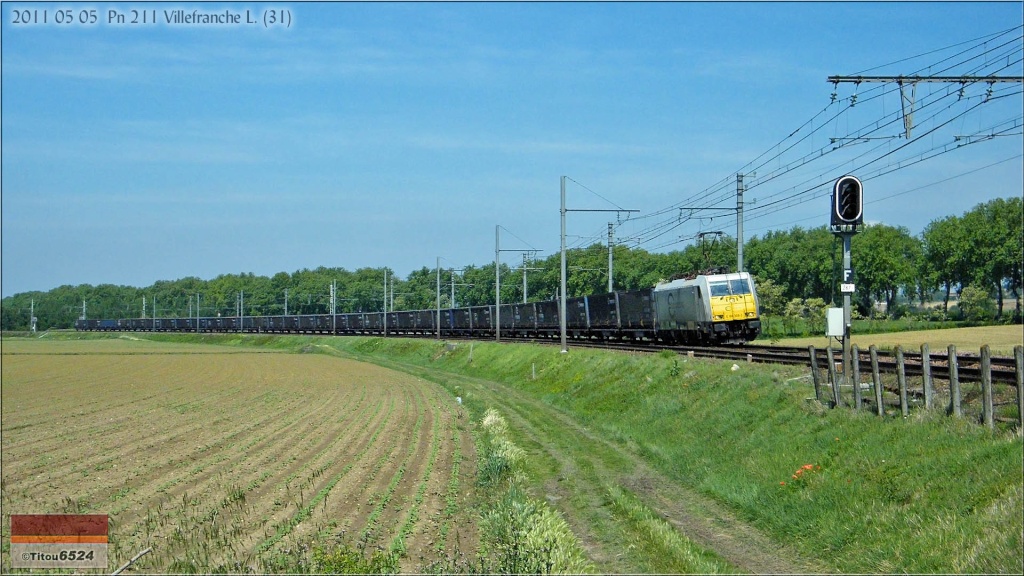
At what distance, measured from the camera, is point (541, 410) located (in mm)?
33031

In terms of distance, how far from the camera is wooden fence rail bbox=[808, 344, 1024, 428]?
44.3 ft

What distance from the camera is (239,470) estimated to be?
18469 mm

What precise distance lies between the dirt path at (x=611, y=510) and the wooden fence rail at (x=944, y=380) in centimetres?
351

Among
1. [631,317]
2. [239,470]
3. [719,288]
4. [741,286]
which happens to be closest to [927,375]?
[239,470]

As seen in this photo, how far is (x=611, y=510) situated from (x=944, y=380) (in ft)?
22.8

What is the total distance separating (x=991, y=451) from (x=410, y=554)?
7.79 m

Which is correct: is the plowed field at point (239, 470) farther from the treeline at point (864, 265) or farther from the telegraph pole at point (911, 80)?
the treeline at point (864, 265)

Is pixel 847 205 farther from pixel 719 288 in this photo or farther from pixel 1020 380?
pixel 719 288

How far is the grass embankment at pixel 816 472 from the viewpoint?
1139 cm

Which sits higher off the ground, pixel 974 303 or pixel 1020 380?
pixel 974 303

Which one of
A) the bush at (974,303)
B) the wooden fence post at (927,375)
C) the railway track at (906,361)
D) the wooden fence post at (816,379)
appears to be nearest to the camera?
the wooden fence post at (927,375)

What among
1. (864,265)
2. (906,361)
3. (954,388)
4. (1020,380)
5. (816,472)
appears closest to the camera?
(1020,380)

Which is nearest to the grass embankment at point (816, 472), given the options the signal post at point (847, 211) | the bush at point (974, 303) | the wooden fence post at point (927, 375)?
the wooden fence post at point (927, 375)

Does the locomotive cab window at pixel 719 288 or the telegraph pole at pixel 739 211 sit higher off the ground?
the telegraph pole at pixel 739 211
